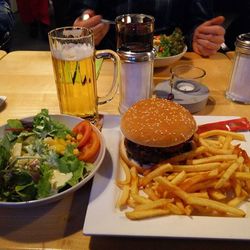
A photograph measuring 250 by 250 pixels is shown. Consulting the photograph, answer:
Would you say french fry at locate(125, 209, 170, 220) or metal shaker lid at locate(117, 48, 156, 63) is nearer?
french fry at locate(125, 209, 170, 220)

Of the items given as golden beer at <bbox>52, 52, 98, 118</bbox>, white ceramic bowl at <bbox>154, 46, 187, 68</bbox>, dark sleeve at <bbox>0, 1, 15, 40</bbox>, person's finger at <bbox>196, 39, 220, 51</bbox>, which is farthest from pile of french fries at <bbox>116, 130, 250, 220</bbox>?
dark sleeve at <bbox>0, 1, 15, 40</bbox>

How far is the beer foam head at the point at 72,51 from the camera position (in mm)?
1198

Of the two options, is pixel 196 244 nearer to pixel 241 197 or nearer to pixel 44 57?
pixel 241 197

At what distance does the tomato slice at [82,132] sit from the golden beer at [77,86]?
0.20 meters

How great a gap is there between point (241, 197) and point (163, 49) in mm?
1096

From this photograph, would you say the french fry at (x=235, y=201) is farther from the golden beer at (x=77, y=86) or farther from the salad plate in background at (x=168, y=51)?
the salad plate in background at (x=168, y=51)

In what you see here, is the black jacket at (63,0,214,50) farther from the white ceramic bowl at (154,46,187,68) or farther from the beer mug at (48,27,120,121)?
the beer mug at (48,27,120,121)

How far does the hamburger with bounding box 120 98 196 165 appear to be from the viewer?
3.32 ft

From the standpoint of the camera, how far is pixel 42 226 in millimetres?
869

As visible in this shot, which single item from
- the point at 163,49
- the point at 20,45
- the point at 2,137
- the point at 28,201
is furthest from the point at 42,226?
the point at 20,45

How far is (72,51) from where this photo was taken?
1.20 m

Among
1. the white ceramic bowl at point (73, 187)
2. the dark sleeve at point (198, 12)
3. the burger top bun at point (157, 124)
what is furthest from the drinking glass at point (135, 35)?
the dark sleeve at point (198, 12)

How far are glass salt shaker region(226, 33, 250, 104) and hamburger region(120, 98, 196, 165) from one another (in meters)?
0.48

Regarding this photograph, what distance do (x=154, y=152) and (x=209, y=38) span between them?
1.22 meters
